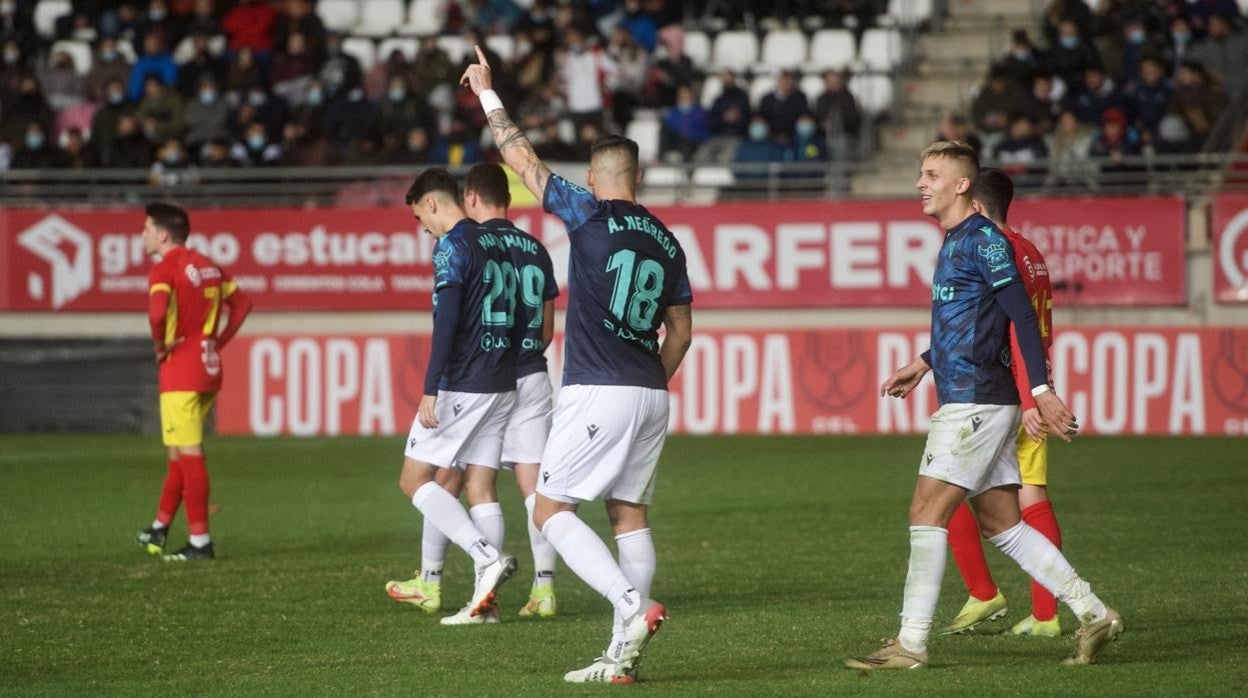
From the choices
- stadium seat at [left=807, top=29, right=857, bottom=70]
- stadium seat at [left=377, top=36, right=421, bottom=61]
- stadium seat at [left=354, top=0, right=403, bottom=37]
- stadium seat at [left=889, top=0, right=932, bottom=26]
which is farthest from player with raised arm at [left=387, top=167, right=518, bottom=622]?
stadium seat at [left=354, top=0, right=403, bottom=37]

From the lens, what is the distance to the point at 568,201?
699 cm

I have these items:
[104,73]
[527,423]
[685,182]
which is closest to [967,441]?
[527,423]

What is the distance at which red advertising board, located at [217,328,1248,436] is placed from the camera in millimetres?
20062

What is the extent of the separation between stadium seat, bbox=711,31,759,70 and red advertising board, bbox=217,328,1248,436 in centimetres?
643

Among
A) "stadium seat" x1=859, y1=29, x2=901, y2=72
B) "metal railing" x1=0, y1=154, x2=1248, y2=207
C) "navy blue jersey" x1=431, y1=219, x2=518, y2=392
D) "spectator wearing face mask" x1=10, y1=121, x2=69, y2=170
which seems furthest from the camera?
"stadium seat" x1=859, y1=29, x2=901, y2=72

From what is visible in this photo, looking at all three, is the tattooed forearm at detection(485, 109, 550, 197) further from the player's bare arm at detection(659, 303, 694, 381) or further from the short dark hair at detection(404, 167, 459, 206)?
the short dark hair at detection(404, 167, 459, 206)

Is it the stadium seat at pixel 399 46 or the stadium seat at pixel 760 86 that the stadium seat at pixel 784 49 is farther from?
the stadium seat at pixel 399 46

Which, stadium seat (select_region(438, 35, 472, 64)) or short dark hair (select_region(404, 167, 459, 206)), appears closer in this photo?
short dark hair (select_region(404, 167, 459, 206))

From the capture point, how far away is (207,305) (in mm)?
11469

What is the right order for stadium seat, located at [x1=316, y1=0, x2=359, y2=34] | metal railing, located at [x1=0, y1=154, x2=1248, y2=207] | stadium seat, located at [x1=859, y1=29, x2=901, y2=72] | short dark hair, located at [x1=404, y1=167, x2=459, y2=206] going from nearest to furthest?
short dark hair, located at [x1=404, y1=167, x2=459, y2=206]
metal railing, located at [x1=0, y1=154, x2=1248, y2=207]
stadium seat, located at [x1=859, y1=29, x2=901, y2=72]
stadium seat, located at [x1=316, y1=0, x2=359, y2=34]

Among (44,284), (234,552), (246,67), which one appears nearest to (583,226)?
(234,552)

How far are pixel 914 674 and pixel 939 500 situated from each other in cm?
67

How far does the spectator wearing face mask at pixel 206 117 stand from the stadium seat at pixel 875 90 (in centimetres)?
839

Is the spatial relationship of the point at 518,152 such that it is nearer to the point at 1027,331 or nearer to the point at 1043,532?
the point at 1027,331
